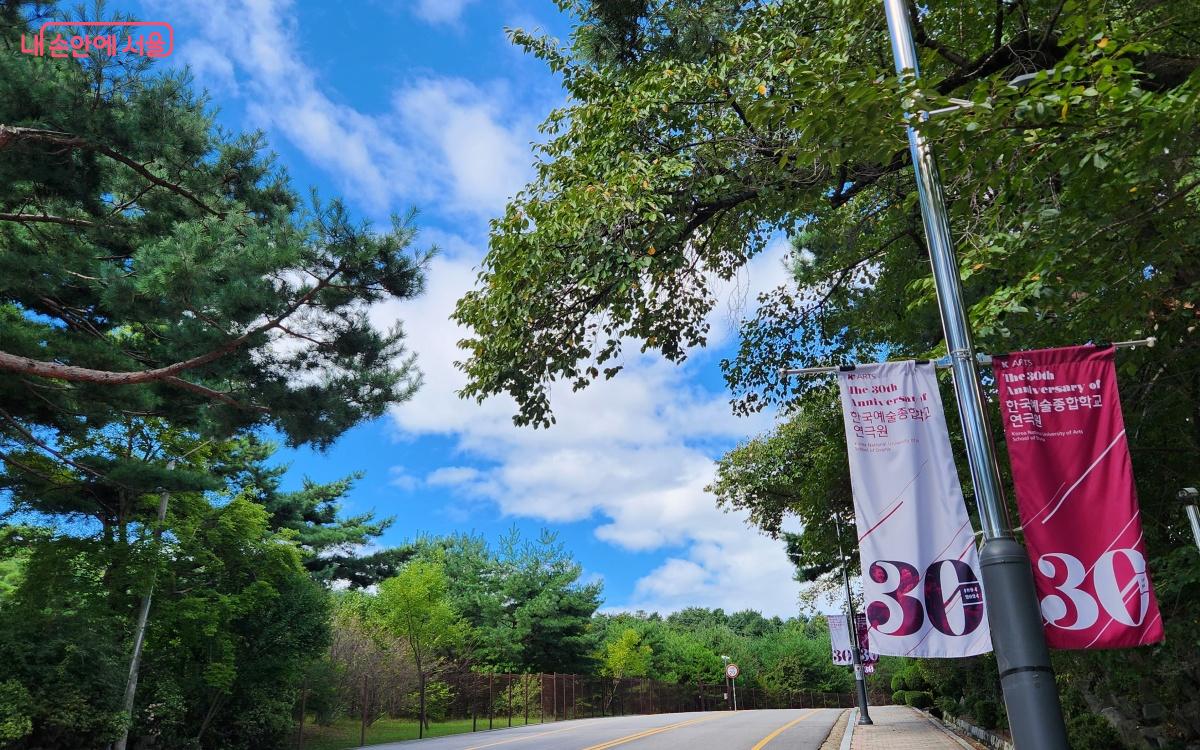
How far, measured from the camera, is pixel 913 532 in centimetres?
500

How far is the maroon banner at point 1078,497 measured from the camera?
4.50m

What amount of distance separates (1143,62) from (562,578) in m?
38.8

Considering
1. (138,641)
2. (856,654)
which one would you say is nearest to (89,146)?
(138,641)

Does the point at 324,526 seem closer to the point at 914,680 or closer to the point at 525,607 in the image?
the point at 525,607

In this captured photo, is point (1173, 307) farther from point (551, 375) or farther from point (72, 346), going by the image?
point (72, 346)

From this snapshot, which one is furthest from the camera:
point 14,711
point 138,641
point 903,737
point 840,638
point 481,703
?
point 481,703

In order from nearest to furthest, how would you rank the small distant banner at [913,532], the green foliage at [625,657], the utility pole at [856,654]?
the small distant banner at [913,532]
the utility pole at [856,654]
the green foliage at [625,657]

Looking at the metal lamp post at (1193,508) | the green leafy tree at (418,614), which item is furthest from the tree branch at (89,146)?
the green leafy tree at (418,614)

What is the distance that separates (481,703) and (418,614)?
6561 millimetres

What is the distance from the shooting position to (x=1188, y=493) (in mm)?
7398

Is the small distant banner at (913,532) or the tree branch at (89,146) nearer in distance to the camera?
the small distant banner at (913,532)

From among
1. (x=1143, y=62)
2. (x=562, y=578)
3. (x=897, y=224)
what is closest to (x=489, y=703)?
(x=562, y=578)

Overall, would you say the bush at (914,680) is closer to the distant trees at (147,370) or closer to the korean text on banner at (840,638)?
the korean text on banner at (840,638)

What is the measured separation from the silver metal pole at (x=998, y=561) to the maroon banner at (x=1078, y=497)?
17.2 inches
